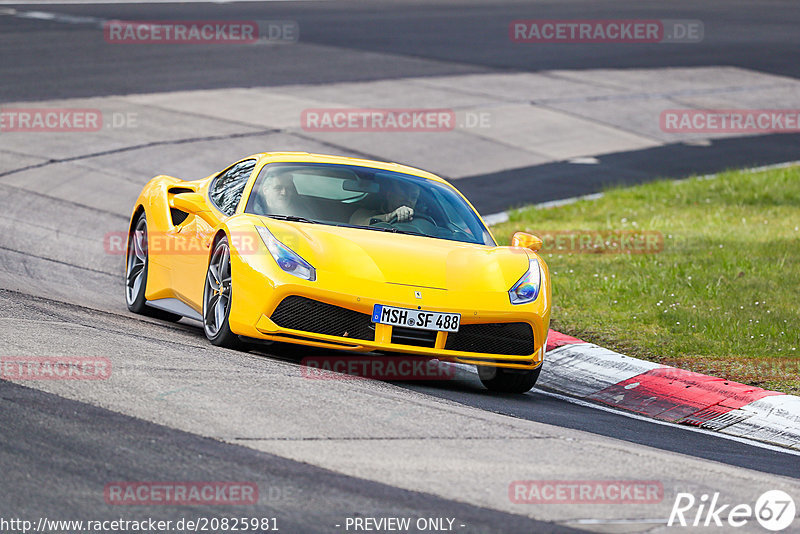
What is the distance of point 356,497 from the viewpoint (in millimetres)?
4820

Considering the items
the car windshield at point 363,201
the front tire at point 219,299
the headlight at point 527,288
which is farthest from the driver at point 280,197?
the headlight at point 527,288

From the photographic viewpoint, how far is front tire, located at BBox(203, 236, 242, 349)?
760 cm

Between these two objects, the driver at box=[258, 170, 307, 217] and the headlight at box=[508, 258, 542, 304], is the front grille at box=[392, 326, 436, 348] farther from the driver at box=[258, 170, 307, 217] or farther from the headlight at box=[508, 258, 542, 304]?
the driver at box=[258, 170, 307, 217]

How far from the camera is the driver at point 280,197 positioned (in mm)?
8133

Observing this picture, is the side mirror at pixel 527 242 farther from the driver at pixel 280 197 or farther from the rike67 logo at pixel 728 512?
the rike67 logo at pixel 728 512

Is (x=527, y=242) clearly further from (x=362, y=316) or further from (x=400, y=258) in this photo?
(x=362, y=316)

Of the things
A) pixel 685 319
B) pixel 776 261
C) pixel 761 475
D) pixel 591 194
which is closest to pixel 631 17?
pixel 591 194

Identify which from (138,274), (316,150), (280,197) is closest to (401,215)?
(280,197)

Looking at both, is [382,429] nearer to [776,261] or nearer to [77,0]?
[776,261]

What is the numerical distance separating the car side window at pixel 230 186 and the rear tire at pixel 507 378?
2062 millimetres

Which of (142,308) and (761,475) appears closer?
(761,475)

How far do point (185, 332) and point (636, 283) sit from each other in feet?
14.8

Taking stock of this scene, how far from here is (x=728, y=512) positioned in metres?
5.06

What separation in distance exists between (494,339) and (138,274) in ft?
11.1
